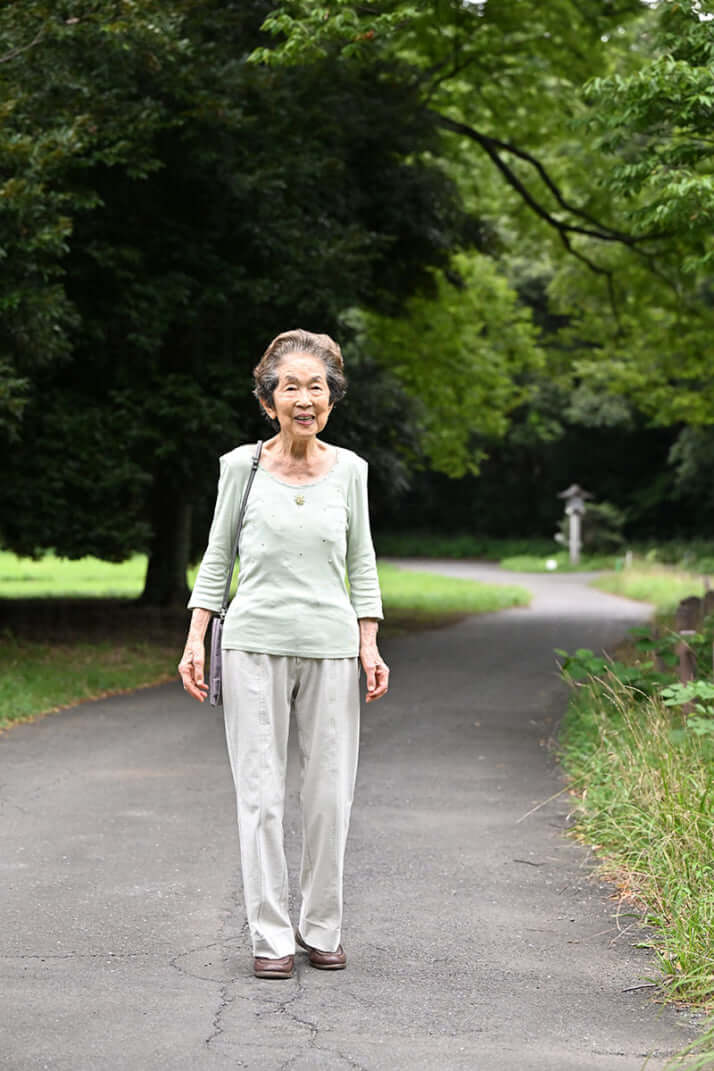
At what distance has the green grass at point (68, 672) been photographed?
1138cm

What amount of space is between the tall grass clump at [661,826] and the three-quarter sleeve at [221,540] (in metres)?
1.99

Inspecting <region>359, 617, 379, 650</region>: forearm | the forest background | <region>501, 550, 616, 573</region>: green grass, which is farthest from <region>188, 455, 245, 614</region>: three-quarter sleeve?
<region>501, 550, 616, 573</region>: green grass

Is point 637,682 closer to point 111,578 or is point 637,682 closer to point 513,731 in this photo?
point 513,731

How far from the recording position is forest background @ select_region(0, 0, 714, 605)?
10641mm

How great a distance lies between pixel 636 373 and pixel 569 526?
95.6 feet

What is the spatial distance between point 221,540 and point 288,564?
0.92 feet

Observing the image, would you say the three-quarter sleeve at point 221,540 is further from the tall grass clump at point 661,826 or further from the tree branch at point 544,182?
the tree branch at point 544,182

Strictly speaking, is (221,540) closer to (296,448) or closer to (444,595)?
(296,448)

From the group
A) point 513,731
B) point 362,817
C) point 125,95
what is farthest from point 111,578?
point 362,817

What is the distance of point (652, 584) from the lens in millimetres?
33688

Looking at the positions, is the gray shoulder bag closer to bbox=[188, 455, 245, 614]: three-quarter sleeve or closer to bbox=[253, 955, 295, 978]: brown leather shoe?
bbox=[188, 455, 245, 614]: three-quarter sleeve

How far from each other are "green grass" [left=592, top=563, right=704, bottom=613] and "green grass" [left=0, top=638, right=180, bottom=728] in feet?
47.6

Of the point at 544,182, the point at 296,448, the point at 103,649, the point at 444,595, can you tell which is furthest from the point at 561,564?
the point at 296,448

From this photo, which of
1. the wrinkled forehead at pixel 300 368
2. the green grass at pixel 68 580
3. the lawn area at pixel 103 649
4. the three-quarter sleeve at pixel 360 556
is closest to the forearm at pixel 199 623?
the three-quarter sleeve at pixel 360 556
